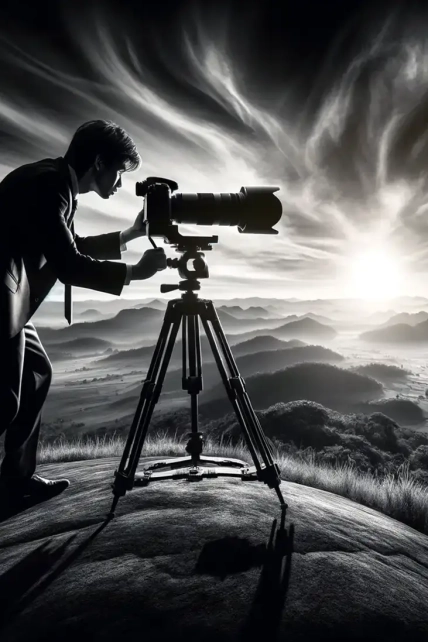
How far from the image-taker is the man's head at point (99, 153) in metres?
2.52

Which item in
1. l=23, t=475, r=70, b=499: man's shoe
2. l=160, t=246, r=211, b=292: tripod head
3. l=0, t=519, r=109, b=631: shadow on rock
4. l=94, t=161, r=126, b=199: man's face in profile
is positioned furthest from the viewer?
l=23, t=475, r=70, b=499: man's shoe

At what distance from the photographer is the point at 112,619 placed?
152 cm

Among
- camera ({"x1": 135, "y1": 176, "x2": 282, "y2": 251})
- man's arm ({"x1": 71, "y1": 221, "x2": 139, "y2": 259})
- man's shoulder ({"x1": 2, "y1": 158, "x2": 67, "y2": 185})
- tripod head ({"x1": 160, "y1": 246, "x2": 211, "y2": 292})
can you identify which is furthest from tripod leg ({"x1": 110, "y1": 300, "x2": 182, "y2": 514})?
man's shoulder ({"x1": 2, "y1": 158, "x2": 67, "y2": 185})

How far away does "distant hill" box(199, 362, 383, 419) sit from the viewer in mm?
16172

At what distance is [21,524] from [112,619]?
128cm

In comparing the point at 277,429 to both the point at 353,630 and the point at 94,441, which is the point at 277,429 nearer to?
the point at 94,441

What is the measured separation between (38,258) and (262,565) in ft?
7.03

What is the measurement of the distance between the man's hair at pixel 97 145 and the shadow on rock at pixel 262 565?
242 centimetres

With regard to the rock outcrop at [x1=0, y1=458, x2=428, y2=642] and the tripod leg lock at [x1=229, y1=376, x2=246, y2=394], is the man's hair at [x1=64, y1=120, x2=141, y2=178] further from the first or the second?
the rock outcrop at [x1=0, y1=458, x2=428, y2=642]

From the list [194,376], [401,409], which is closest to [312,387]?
[401,409]

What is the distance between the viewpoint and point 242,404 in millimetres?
2490

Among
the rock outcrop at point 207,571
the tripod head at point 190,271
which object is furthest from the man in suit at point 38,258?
the rock outcrop at point 207,571

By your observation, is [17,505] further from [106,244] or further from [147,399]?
[106,244]

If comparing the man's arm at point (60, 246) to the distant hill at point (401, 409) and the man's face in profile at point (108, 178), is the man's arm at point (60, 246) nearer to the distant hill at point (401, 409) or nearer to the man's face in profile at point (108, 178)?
the man's face in profile at point (108, 178)
